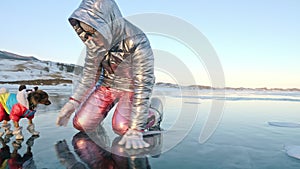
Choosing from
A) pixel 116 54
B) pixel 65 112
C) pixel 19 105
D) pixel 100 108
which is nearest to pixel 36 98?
pixel 19 105

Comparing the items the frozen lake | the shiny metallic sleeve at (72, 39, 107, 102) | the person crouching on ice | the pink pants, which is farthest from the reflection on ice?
the shiny metallic sleeve at (72, 39, 107, 102)

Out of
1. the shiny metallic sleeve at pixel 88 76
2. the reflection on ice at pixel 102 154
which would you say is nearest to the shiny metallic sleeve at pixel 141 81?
the reflection on ice at pixel 102 154

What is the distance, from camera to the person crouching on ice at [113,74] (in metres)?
1.73

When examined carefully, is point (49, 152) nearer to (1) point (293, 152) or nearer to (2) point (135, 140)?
(2) point (135, 140)

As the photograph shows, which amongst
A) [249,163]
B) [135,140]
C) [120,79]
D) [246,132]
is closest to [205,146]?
[249,163]

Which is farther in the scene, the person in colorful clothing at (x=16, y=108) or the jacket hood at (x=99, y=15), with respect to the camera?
the person in colorful clothing at (x=16, y=108)

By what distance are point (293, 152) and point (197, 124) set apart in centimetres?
145

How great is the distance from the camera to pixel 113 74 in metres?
2.55

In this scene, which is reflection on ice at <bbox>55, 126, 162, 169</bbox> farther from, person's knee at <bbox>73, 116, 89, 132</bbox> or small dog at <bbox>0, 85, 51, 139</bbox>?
small dog at <bbox>0, 85, 51, 139</bbox>

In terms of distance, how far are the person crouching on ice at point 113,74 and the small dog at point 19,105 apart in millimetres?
360

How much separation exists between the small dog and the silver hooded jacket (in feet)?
1.37

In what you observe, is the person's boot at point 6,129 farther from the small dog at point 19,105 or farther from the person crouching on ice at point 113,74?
the person crouching on ice at point 113,74

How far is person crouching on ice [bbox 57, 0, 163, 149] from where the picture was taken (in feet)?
5.68

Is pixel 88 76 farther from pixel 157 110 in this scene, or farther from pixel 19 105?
pixel 157 110
